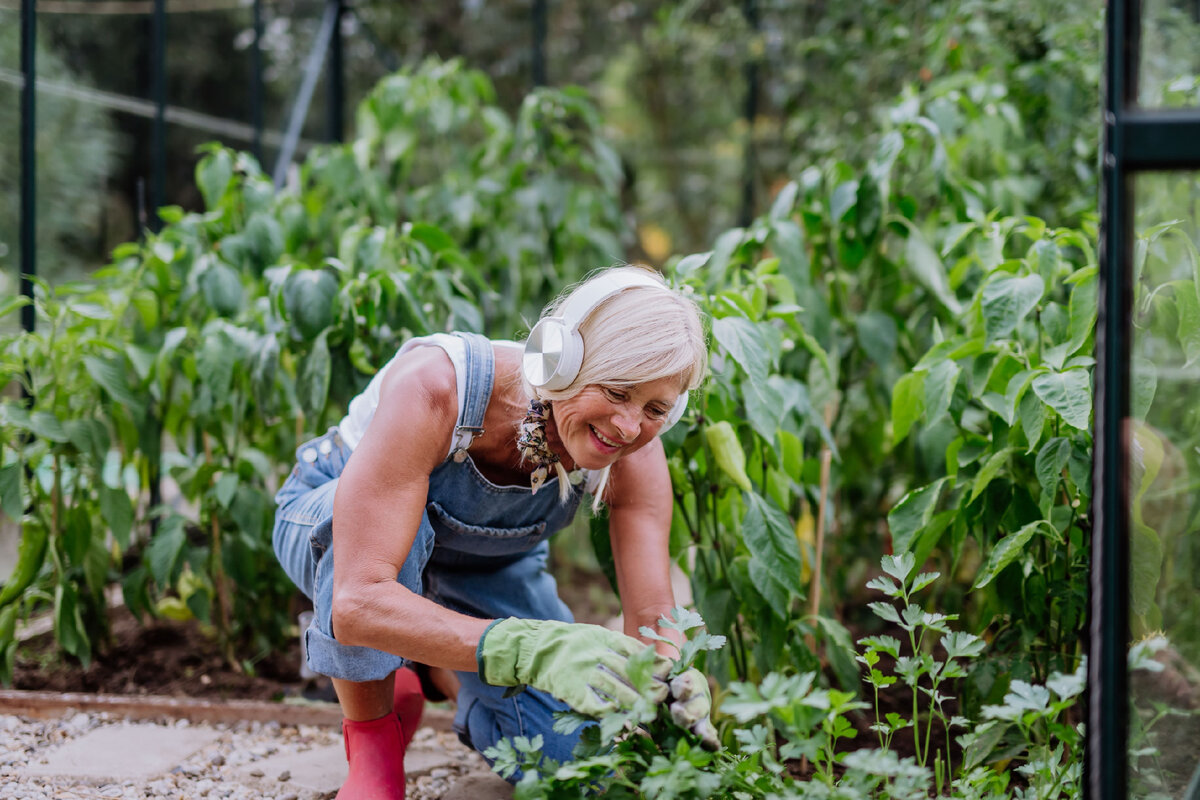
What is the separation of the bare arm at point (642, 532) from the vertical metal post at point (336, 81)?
3.25m

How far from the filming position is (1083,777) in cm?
101

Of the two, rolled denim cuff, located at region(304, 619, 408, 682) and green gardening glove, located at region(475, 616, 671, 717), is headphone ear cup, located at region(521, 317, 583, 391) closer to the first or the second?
green gardening glove, located at region(475, 616, 671, 717)

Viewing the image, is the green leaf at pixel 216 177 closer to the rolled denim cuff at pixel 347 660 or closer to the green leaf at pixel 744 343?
the rolled denim cuff at pixel 347 660

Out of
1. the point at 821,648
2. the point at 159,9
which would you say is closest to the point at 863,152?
the point at 821,648

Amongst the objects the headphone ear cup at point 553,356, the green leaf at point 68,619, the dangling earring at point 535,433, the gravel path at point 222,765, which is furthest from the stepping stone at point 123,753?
the headphone ear cup at point 553,356

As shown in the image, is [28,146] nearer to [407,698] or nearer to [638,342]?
[407,698]

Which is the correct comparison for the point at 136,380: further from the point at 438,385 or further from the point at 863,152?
the point at 863,152

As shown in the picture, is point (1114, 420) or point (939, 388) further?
point (939, 388)

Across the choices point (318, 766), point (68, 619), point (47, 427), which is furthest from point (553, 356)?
point (68, 619)

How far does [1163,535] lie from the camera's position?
102cm

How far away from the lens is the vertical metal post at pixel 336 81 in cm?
413

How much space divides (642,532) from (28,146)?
2.00 metres

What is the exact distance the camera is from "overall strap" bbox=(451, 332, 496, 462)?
136cm

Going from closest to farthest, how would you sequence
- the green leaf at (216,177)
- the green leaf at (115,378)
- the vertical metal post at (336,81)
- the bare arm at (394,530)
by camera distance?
the bare arm at (394,530)
the green leaf at (115,378)
the green leaf at (216,177)
the vertical metal post at (336,81)
